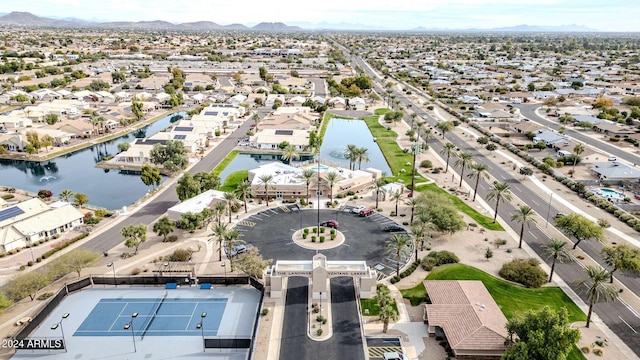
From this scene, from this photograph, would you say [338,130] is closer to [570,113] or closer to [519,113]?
[519,113]

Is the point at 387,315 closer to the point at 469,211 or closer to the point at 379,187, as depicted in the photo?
the point at 379,187

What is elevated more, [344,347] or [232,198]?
[232,198]

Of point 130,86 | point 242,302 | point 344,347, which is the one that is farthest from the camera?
point 130,86

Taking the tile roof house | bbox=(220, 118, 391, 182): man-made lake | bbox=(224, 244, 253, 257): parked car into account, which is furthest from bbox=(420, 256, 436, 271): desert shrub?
bbox=(220, 118, 391, 182): man-made lake

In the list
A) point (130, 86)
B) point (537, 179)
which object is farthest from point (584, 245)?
point (130, 86)

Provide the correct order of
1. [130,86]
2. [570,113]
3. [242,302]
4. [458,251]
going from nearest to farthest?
1. [242,302]
2. [458,251]
3. [570,113]
4. [130,86]
